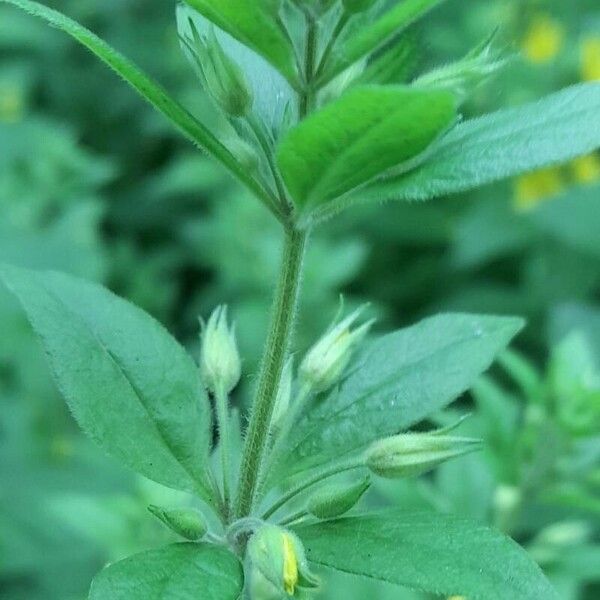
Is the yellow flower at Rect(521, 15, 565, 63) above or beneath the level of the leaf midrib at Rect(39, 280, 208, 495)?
above

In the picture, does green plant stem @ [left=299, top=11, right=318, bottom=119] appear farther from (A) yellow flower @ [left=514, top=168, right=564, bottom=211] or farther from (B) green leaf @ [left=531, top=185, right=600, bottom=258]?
(A) yellow flower @ [left=514, top=168, right=564, bottom=211]

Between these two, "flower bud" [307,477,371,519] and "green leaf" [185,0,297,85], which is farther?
"flower bud" [307,477,371,519]

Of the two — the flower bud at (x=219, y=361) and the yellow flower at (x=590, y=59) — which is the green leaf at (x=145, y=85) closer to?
the flower bud at (x=219, y=361)

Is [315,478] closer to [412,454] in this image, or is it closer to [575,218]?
[412,454]

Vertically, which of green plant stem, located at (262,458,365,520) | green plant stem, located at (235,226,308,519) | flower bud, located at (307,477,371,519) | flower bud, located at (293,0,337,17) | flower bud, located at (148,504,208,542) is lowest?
flower bud, located at (148,504,208,542)

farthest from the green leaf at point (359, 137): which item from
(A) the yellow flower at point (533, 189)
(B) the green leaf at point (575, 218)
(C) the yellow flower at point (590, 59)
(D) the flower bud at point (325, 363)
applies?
(C) the yellow flower at point (590, 59)

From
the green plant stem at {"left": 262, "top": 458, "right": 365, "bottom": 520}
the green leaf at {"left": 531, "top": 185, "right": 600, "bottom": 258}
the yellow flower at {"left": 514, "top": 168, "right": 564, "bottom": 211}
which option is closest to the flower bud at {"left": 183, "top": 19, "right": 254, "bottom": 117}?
the green plant stem at {"left": 262, "top": 458, "right": 365, "bottom": 520}

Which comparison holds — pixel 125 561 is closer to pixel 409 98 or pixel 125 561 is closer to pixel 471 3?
pixel 409 98
